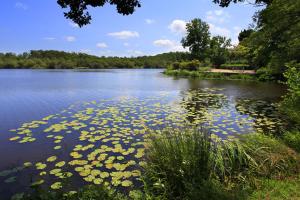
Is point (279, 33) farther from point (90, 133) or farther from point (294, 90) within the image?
point (90, 133)

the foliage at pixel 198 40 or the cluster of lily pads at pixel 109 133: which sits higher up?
the foliage at pixel 198 40

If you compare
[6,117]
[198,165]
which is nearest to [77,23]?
[198,165]

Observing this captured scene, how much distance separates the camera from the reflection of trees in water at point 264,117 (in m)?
7.51

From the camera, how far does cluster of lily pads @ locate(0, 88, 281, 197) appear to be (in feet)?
14.3

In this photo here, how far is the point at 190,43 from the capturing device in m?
56.5

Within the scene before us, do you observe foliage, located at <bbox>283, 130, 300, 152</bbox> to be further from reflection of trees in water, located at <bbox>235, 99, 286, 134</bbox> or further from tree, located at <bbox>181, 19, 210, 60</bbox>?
tree, located at <bbox>181, 19, 210, 60</bbox>

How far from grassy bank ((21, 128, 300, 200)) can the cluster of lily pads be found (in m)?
0.52

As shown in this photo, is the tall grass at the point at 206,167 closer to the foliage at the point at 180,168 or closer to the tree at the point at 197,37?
the foliage at the point at 180,168

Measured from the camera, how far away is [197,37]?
183ft

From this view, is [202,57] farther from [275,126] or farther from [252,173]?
[252,173]

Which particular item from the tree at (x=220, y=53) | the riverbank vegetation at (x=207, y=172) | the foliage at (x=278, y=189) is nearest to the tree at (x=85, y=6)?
the riverbank vegetation at (x=207, y=172)

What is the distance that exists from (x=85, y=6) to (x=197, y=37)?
181ft

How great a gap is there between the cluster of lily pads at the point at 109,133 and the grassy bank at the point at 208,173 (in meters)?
0.52

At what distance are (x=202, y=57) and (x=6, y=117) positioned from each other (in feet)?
162
